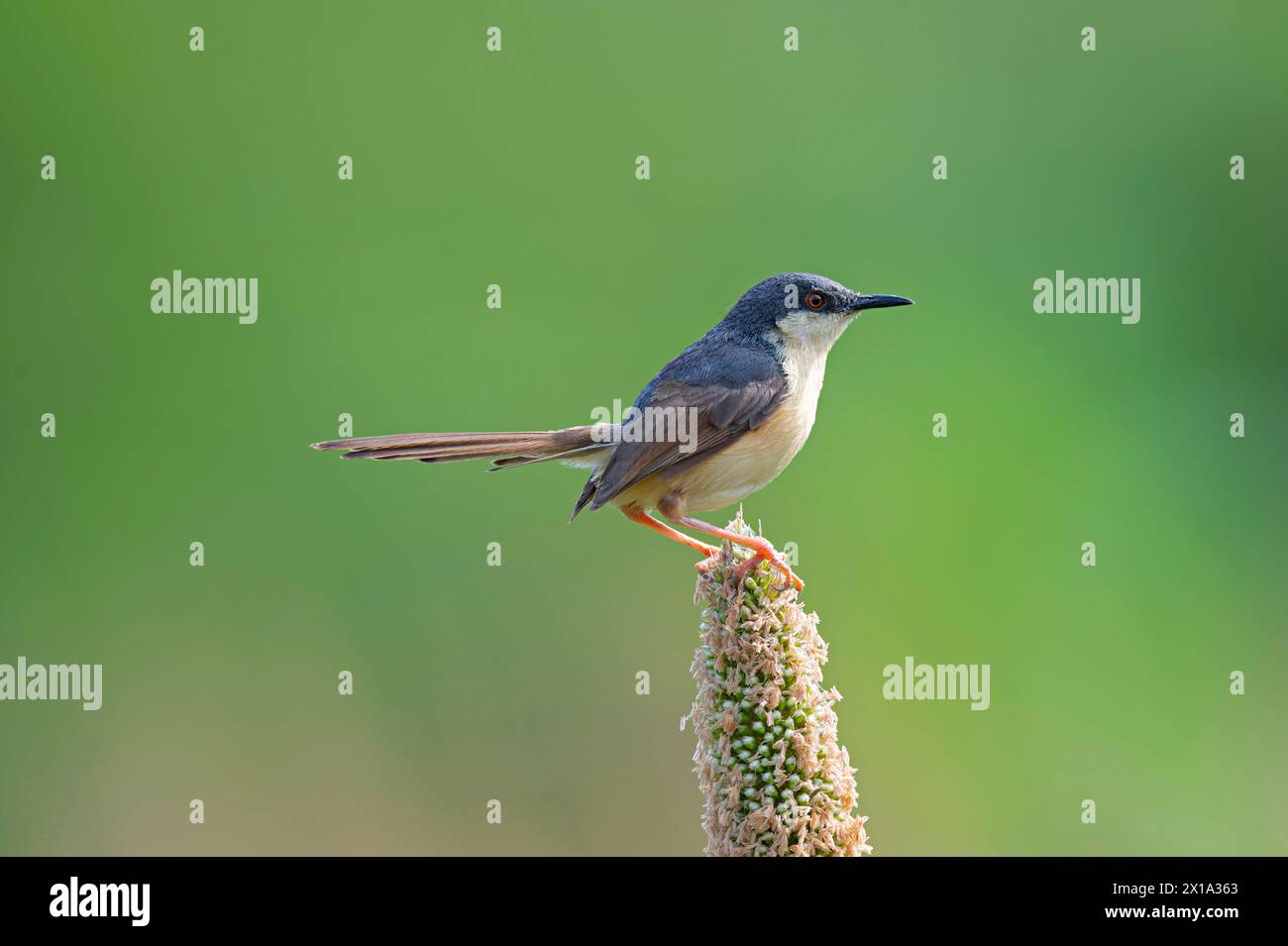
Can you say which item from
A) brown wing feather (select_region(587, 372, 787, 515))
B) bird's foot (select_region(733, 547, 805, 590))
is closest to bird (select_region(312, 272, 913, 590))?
brown wing feather (select_region(587, 372, 787, 515))

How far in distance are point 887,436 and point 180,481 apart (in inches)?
240

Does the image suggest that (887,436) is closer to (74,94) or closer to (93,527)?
(93,527)

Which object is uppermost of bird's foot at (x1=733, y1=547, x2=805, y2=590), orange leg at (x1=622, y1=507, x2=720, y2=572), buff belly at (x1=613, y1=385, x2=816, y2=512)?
buff belly at (x1=613, y1=385, x2=816, y2=512)

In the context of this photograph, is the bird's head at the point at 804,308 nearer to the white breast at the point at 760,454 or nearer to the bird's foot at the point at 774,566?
the white breast at the point at 760,454

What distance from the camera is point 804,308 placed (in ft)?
19.0

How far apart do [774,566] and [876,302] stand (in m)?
2.12

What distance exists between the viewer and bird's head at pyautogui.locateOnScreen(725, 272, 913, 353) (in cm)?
578

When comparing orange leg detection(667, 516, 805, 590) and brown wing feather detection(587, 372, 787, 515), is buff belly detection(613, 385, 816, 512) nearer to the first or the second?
brown wing feather detection(587, 372, 787, 515)

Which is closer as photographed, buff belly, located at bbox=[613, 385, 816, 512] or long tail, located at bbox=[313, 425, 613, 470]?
long tail, located at bbox=[313, 425, 613, 470]

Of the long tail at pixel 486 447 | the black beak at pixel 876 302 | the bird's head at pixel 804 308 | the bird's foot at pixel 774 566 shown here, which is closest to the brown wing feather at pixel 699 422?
the long tail at pixel 486 447

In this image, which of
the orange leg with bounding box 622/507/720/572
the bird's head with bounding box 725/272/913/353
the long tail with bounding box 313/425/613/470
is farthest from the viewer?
the bird's head with bounding box 725/272/913/353

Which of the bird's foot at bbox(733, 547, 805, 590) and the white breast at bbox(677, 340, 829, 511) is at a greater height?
the white breast at bbox(677, 340, 829, 511)

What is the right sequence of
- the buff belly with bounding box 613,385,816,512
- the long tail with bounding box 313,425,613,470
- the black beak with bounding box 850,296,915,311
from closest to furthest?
1. the long tail with bounding box 313,425,613,470
2. the buff belly with bounding box 613,385,816,512
3. the black beak with bounding box 850,296,915,311

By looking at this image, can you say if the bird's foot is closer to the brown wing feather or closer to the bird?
the bird
